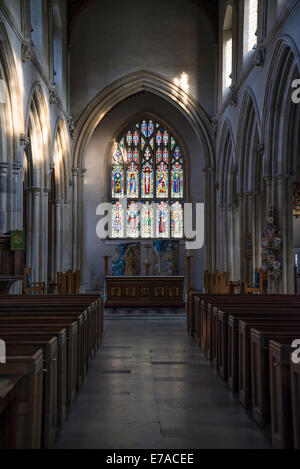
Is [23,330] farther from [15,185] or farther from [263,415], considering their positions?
[15,185]

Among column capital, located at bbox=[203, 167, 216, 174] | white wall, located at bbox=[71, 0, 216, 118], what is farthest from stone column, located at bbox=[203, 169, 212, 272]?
white wall, located at bbox=[71, 0, 216, 118]

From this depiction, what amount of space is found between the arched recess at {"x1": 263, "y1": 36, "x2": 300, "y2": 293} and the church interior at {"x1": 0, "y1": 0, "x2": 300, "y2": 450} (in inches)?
1.5

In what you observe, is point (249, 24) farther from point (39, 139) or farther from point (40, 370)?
point (40, 370)

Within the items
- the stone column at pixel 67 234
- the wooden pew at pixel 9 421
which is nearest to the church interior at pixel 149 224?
the wooden pew at pixel 9 421

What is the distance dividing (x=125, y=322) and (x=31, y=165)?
637 cm

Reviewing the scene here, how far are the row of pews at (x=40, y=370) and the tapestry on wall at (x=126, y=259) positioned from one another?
1364 centimetres

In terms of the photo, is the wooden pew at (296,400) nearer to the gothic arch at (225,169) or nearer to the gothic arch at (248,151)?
the gothic arch at (248,151)

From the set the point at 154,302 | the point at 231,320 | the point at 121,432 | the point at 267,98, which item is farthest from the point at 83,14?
the point at 121,432

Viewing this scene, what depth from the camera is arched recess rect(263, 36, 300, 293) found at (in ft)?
37.3

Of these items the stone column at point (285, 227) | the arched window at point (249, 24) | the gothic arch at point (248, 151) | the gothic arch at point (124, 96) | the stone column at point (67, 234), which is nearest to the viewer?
the stone column at point (285, 227)

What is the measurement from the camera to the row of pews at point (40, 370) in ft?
8.97

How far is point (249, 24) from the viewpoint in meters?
14.8

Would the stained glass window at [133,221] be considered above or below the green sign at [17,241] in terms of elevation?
above

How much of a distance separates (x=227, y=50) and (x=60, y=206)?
822 centimetres
